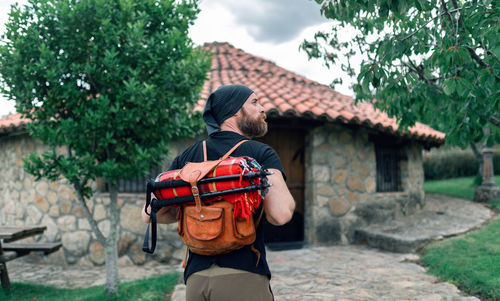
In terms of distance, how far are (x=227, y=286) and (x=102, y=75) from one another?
297 centimetres

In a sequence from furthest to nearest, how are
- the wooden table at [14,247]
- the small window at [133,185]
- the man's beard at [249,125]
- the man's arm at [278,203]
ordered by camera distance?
the small window at [133,185] < the wooden table at [14,247] < the man's beard at [249,125] < the man's arm at [278,203]

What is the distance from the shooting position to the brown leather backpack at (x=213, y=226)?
1.45 metres

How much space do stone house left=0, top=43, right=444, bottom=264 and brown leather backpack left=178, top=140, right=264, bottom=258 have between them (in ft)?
13.4

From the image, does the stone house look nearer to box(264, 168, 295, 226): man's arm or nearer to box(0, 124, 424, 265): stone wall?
box(0, 124, 424, 265): stone wall

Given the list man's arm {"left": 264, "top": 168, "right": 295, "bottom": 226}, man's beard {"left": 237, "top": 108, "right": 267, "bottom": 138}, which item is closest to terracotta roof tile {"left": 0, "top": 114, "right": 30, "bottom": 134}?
man's beard {"left": 237, "top": 108, "right": 267, "bottom": 138}

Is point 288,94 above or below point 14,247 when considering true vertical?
above

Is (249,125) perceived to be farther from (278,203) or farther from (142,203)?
(142,203)

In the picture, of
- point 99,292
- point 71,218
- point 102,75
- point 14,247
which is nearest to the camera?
point 102,75

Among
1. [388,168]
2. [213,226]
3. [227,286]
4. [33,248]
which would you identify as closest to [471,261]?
[388,168]

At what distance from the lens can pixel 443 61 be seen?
2389 millimetres

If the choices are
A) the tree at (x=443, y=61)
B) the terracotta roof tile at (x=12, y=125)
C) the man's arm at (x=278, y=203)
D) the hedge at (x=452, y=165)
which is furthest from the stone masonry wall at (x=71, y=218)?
the hedge at (x=452, y=165)

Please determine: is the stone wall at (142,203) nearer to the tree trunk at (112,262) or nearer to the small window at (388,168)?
the small window at (388,168)

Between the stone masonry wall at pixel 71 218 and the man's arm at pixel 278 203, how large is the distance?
455cm

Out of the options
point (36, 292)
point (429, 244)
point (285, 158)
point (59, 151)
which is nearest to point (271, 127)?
point (285, 158)
